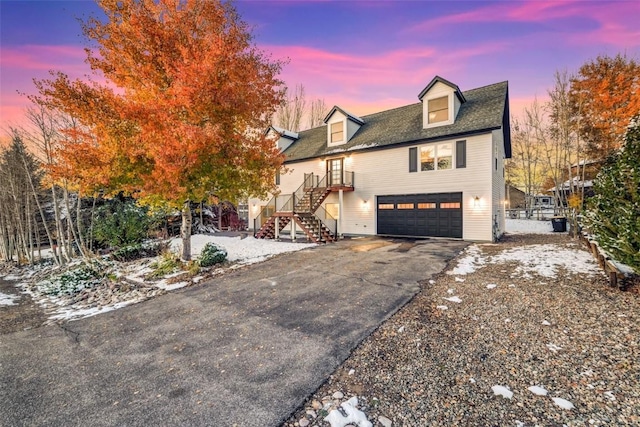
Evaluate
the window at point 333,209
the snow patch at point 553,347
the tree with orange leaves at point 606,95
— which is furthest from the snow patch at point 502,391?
the tree with orange leaves at point 606,95

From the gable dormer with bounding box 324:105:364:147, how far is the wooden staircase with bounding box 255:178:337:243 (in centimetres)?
338

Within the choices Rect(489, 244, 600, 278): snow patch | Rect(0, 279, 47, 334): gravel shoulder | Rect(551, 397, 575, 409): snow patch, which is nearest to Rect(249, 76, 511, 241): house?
Rect(489, 244, 600, 278): snow patch

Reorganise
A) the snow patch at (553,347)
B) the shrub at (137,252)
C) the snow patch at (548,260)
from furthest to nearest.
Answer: the shrub at (137,252) → the snow patch at (548,260) → the snow patch at (553,347)

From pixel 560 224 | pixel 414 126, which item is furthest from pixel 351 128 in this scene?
pixel 560 224

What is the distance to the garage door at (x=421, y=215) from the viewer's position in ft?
44.1

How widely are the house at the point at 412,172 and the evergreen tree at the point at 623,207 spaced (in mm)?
6875

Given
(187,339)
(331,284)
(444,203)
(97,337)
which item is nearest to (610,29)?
(444,203)

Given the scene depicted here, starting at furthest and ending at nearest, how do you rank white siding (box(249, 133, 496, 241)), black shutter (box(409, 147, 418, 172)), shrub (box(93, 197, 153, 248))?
black shutter (box(409, 147, 418, 172)) < white siding (box(249, 133, 496, 241)) < shrub (box(93, 197, 153, 248))

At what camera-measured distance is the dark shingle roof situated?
12.8 metres

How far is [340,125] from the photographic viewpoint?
57.4 feet

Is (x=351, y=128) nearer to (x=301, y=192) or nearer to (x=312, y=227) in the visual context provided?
(x=301, y=192)

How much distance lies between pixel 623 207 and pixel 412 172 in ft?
31.6

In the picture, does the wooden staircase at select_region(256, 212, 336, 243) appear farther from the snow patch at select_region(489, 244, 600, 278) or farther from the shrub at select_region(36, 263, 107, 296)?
the shrub at select_region(36, 263, 107, 296)

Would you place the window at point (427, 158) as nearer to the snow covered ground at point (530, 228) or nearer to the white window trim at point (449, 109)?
the white window trim at point (449, 109)
